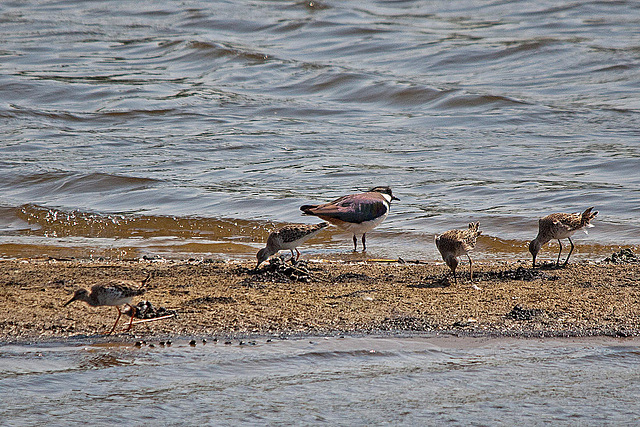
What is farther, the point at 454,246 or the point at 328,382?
the point at 454,246

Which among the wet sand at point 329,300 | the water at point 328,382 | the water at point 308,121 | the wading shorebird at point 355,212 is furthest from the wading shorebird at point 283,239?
the water at point 328,382

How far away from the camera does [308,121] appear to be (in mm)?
16281

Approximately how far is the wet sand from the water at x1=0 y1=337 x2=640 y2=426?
0.23m

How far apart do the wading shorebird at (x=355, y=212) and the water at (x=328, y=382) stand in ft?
11.9

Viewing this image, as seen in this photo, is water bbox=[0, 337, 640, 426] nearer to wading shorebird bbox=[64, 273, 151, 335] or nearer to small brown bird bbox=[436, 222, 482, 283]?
wading shorebird bbox=[64, 273, 151, 335]

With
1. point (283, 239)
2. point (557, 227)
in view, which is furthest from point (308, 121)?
point (557, 227)

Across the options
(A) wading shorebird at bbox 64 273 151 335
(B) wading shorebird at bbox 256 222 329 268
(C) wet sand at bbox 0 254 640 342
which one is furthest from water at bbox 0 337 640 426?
(B) wading shorebird at bbox 256 222 329 268

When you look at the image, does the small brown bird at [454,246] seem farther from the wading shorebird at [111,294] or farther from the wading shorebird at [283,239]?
the wading shorebird at [111,294]

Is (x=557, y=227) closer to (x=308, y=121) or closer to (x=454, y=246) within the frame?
(x=454, y=246)

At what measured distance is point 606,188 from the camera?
11.4 meters

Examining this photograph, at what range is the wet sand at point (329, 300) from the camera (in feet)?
19.3

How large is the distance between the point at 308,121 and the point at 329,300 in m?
10.1

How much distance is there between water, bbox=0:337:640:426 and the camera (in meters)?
4.62

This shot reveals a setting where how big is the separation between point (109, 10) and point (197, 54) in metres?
7.06
